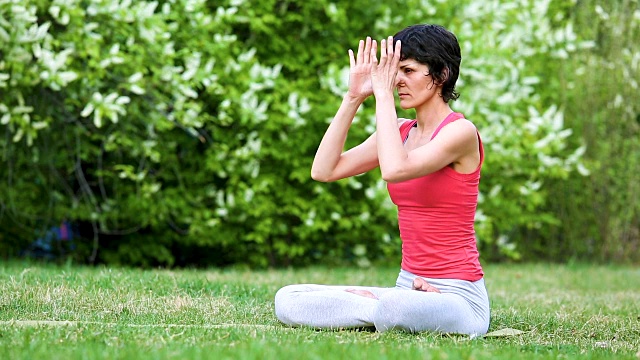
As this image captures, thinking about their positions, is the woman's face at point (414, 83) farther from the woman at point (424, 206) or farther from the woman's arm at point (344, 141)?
the woman's arm at point (344, 141)

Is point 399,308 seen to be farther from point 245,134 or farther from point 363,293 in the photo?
point 245,134

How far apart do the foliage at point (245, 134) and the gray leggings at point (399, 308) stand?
12.2 ft

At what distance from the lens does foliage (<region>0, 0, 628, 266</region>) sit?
790 centimetres

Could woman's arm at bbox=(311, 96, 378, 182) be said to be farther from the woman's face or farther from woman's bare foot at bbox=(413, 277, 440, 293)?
woman's bare foot at bbox=(413, 277, 440, 293)

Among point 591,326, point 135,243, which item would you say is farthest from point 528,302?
point 135,243

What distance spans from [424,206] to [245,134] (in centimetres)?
495

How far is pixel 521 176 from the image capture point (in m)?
9.94

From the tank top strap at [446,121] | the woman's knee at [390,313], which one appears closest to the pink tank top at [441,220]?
the tank top strap at [446,121]

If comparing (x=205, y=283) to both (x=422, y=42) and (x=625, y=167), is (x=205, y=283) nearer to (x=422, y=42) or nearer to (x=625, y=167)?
(x=422, y=42)

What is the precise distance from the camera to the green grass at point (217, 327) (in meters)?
3.24

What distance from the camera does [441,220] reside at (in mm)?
4066

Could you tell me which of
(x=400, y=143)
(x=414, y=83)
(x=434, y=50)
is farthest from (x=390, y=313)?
(x=434, y=50)

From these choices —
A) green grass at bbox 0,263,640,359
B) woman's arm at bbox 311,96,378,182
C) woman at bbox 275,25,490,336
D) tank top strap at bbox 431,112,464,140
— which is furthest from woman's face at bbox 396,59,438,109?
green grass at bbox 0,263,640,359

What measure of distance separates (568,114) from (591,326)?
6.33m
